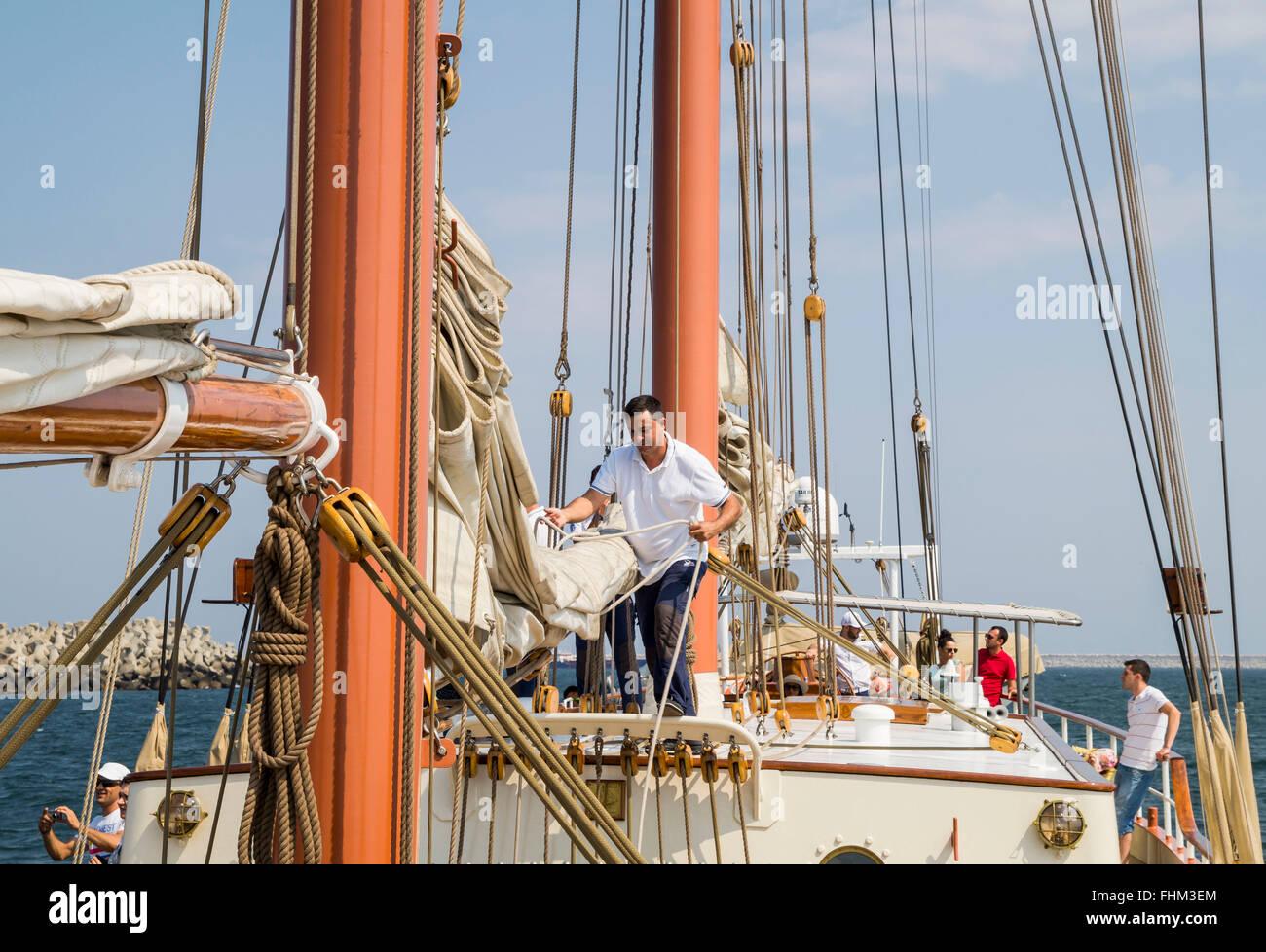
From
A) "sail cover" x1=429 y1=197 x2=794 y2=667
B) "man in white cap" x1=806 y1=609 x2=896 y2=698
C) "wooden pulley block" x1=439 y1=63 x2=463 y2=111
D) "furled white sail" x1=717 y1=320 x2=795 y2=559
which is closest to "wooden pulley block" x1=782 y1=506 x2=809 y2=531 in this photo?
"furled white sail" x1=717 y1=320 x2=795 y2=559

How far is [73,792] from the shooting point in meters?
28.0

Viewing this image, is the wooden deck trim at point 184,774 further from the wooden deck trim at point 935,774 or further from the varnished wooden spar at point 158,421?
the varnished wooden spar at point 158,421

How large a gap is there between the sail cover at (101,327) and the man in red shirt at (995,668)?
783 cm

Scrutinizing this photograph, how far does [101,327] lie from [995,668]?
8.34 meters

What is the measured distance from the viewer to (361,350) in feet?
8.90

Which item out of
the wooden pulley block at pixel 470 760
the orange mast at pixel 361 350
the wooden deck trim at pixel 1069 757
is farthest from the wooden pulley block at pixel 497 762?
the wooden deck trim at pixel 1069 757

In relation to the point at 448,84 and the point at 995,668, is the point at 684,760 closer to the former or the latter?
the point at 448,84

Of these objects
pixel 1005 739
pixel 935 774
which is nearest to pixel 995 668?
pixel 1005 739

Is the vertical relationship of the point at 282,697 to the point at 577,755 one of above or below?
above

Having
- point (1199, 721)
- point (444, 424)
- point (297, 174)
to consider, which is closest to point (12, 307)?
point (297, 174)

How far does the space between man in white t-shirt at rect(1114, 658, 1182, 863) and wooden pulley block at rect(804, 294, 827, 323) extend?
3092mm

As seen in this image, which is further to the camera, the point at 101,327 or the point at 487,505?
the point at 487,505

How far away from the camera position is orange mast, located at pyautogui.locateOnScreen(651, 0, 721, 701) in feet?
24.0

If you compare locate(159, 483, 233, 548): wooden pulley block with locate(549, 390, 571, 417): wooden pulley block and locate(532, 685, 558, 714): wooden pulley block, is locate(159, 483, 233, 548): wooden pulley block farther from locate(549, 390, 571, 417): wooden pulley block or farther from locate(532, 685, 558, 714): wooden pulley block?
locate(549, 390, 571, 417): wooden pulley block
